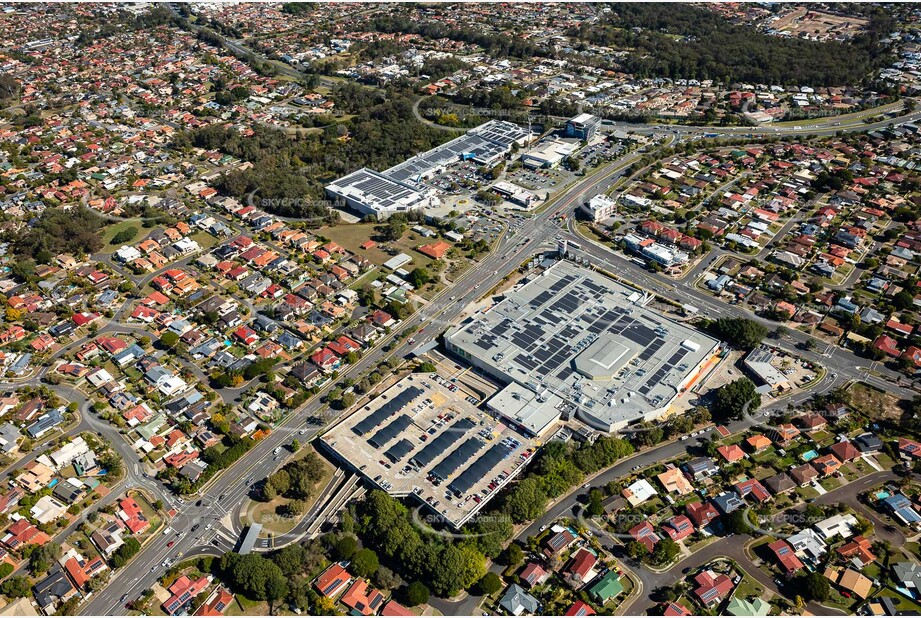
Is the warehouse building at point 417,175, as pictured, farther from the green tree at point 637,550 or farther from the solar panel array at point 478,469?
the green tree at point 637,550

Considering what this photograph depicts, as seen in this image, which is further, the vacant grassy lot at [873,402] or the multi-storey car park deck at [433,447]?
the vacant grassy lot at [873,402]

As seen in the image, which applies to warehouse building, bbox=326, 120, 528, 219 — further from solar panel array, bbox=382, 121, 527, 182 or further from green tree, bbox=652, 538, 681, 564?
green tree, bbox=652, 538, 681, 564

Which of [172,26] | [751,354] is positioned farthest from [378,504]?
[172,26]

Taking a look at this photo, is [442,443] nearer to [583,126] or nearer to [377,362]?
[377,362]

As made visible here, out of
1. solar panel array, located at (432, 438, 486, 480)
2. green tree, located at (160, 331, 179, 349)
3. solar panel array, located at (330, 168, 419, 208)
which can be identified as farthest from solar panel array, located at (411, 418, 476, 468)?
solar panel array, located at (330, 168, 419, 208)

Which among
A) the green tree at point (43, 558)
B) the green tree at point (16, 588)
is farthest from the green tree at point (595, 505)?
the green tree at point (16, 588)

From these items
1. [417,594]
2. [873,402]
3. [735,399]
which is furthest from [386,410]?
[873,402]
